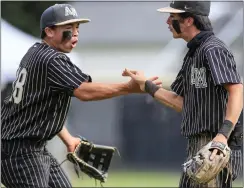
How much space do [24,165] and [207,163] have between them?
1.51m

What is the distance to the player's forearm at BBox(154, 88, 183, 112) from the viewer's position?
6.19 m

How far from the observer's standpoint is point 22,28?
15469 mm

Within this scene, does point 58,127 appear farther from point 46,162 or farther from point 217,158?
point 217,158

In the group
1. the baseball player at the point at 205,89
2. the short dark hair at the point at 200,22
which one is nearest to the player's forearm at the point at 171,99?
the baseball player at the point at 205,89

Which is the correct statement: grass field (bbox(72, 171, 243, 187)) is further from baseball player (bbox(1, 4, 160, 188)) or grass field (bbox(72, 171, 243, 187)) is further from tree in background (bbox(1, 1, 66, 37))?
baseball player (bbox(1, 4, 160, 188))

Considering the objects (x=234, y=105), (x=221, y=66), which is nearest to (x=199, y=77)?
(x=221, y=66)

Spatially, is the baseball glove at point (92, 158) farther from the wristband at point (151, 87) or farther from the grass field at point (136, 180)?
the grass field at point (136, 180)

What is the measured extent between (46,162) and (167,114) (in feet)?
29.4

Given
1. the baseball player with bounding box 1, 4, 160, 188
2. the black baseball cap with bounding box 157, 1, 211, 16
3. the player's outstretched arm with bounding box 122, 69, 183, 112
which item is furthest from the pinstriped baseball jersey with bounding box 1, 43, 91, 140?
the black baseball cap with bounding box 157, 1, 211, 16

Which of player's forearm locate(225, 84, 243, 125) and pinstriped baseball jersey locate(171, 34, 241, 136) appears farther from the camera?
pinstriped baseball jersey locate(171, 34, 241, 136)

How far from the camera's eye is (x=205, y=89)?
5.79 metres

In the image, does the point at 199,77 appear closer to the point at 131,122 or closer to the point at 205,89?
the point at 205,89

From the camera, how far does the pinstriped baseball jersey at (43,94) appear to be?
20.5 feet

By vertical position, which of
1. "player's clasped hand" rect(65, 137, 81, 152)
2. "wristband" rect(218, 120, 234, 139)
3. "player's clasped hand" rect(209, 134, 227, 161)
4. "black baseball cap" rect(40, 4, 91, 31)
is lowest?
"player's clasped hand" rect(65, 137, 81, 152)
